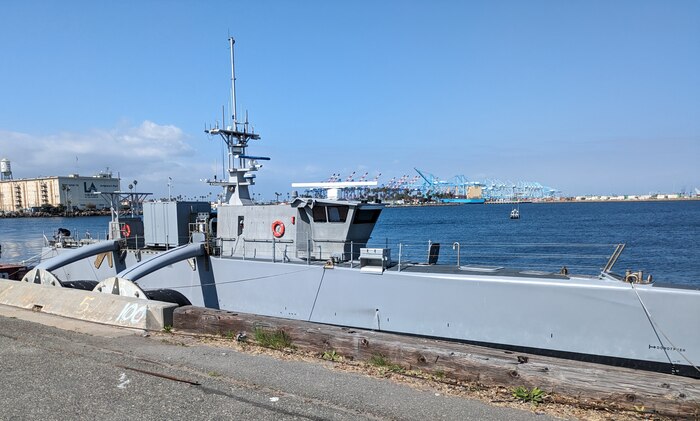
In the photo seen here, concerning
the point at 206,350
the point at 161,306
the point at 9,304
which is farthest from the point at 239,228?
the point at 206,350

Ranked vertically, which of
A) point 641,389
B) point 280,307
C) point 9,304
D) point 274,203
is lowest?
point 280,307

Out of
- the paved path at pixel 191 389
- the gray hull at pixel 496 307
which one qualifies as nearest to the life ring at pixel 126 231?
the gray hull at pixel 496 307

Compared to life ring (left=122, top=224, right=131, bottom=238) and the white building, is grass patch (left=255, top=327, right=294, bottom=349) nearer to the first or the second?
life ring (left=122, top=224, right=131, bottom=238)

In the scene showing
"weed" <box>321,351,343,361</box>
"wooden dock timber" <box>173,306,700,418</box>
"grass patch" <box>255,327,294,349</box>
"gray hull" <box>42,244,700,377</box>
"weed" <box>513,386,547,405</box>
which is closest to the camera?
"wooden dock timber" <box>173,306,700,418</box>

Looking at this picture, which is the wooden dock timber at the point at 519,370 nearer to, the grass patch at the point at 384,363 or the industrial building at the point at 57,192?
the grass patch at the point at 384,363

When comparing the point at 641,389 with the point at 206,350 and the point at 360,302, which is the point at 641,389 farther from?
the point at 360,302

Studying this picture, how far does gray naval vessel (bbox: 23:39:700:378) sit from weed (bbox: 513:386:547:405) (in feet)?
23.3

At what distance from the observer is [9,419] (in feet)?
17.4

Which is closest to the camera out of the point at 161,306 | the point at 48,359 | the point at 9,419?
the point at 9,419

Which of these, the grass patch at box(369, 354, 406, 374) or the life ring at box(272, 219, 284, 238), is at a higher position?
the life ring at box(272, 219, 284, 238)

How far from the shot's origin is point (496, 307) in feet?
42.7

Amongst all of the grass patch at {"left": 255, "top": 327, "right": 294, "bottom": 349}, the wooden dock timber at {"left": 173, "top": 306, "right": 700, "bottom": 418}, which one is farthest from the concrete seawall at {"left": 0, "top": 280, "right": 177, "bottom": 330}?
the wooden dock timber at {"left": 173, "top": 306, "right": 700, "bottom": 418}

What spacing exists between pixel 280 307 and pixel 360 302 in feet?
10.8

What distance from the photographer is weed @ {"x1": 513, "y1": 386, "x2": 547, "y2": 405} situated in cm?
573
